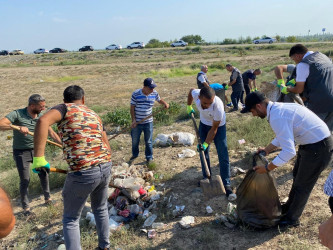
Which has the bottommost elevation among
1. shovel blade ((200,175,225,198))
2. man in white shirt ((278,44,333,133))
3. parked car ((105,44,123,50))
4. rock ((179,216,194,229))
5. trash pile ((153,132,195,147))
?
rock ((179,216,194,229))

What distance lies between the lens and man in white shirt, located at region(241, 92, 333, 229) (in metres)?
2.55

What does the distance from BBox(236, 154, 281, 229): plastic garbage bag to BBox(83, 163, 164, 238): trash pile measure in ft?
3.28

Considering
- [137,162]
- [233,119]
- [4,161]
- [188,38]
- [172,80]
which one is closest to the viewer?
[137,162]

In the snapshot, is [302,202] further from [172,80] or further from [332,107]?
[172,80]

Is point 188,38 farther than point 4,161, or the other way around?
point 188,38

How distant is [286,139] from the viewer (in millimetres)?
2529

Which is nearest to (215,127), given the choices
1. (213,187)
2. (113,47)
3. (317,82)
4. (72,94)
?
(213,187)

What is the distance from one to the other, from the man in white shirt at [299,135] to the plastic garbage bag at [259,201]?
0.21 m

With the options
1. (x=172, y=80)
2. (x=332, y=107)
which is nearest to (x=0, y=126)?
(x=332, y=107)

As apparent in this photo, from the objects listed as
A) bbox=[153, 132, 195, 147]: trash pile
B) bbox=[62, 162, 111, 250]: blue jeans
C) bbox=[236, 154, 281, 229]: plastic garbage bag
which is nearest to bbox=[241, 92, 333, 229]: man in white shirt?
bbox=[236, 154, 281, 229]: plastic garbage bag

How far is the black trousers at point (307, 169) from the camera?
272 centimetres

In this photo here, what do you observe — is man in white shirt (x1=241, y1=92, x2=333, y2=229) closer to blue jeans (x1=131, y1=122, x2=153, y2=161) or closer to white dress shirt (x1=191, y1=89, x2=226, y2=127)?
white dress shirt (x1=191, y1=89, x2=226, y2=127)

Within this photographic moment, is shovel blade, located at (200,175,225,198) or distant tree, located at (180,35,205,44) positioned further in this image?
distant tree, located at (180,35,205,44)

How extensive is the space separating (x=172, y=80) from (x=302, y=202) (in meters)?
13.4
